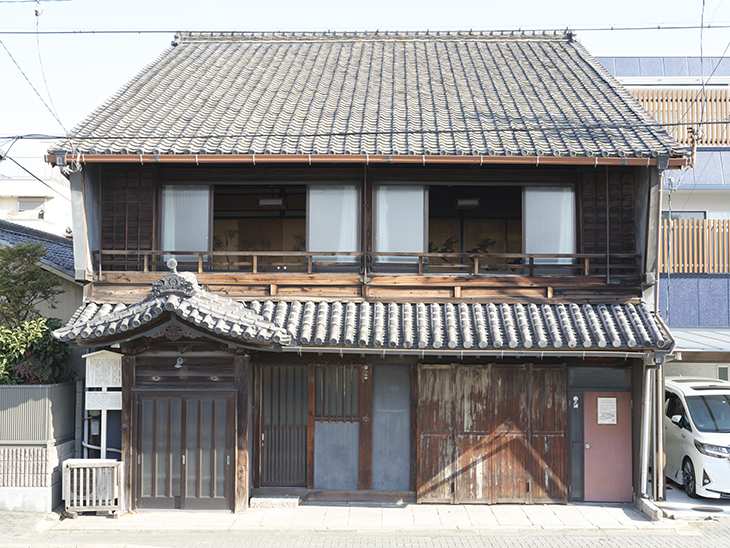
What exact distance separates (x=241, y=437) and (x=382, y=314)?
3289 millimetres

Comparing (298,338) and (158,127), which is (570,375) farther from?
(158,127)

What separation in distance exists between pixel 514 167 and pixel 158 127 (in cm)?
715

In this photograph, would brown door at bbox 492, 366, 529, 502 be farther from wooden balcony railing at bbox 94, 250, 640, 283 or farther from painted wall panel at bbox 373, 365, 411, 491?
wooden balcony railing at bbox 94, 250, 640, 283

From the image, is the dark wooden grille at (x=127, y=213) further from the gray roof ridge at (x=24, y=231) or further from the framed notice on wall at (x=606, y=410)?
the framed notice on wall at (x=606, y=410)

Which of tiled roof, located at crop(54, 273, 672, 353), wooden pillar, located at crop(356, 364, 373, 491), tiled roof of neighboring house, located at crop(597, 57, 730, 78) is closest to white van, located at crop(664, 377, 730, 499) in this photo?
tiled roof, located at crop(54, 273, 672, 353)

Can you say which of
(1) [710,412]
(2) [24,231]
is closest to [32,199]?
(2) [24,231]

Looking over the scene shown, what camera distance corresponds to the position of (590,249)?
11.2 meters

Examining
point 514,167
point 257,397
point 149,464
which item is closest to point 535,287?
point 514,167

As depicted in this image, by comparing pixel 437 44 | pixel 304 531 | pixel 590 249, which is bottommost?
pixel 304 531

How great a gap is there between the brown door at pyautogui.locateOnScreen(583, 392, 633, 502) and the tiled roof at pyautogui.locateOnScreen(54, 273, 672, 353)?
5.41 ft

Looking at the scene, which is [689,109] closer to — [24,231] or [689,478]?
[689,478]

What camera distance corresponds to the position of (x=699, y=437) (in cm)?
1096

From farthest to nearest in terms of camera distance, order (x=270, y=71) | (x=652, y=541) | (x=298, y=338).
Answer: (x=270, y=71) → (x=298, y=338) → (x=652, y=541)

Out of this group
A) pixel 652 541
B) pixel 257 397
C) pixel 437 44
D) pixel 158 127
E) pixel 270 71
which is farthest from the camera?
pixel 437 44
